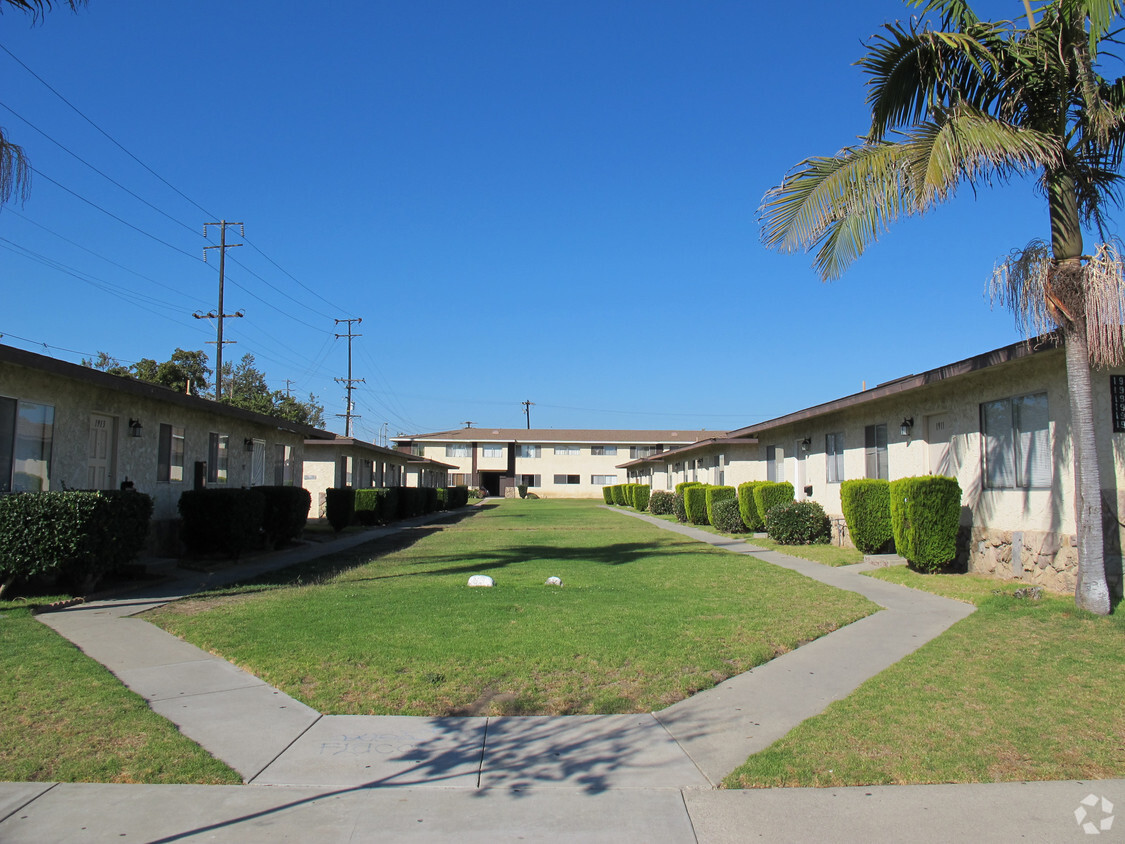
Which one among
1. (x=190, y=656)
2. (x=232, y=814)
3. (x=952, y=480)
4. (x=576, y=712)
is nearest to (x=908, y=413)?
(x=952, y=480)

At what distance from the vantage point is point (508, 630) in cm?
836

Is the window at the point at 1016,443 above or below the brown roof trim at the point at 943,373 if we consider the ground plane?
below

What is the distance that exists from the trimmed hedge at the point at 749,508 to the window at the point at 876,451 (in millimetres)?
5117

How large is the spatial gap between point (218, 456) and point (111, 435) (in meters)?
4.65

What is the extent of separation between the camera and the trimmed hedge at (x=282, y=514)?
1803 cm

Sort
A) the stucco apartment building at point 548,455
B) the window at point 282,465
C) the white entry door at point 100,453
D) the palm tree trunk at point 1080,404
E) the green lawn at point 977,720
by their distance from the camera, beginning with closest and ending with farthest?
the green lawn at point 977,720 < the palm tree trunk at point 1080,404 < the white entry door at point 100,453 < the window at point 282,465 < the stucco apartment building at point 548,455

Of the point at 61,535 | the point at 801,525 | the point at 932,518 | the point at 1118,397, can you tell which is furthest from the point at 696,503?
the point at 61,535

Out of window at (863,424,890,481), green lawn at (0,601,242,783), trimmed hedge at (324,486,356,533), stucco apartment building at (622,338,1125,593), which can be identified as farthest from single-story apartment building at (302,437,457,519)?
green lawn at (0,601,242,783)

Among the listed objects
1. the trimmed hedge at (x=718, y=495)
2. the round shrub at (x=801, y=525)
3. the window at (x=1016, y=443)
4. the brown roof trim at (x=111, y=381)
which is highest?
the brown roof trim at (x=111, y=381)

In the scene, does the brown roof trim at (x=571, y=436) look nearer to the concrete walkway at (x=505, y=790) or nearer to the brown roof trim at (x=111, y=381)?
the brown roof trim at (x=111, y=381)

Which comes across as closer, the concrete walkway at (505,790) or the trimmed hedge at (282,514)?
the concrete walkway at (505,790)

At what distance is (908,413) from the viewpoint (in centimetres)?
1510

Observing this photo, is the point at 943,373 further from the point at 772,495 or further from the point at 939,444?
the point at 772,495

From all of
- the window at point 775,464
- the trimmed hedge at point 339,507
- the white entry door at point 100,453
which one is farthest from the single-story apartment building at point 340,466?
the window at point 775,464
